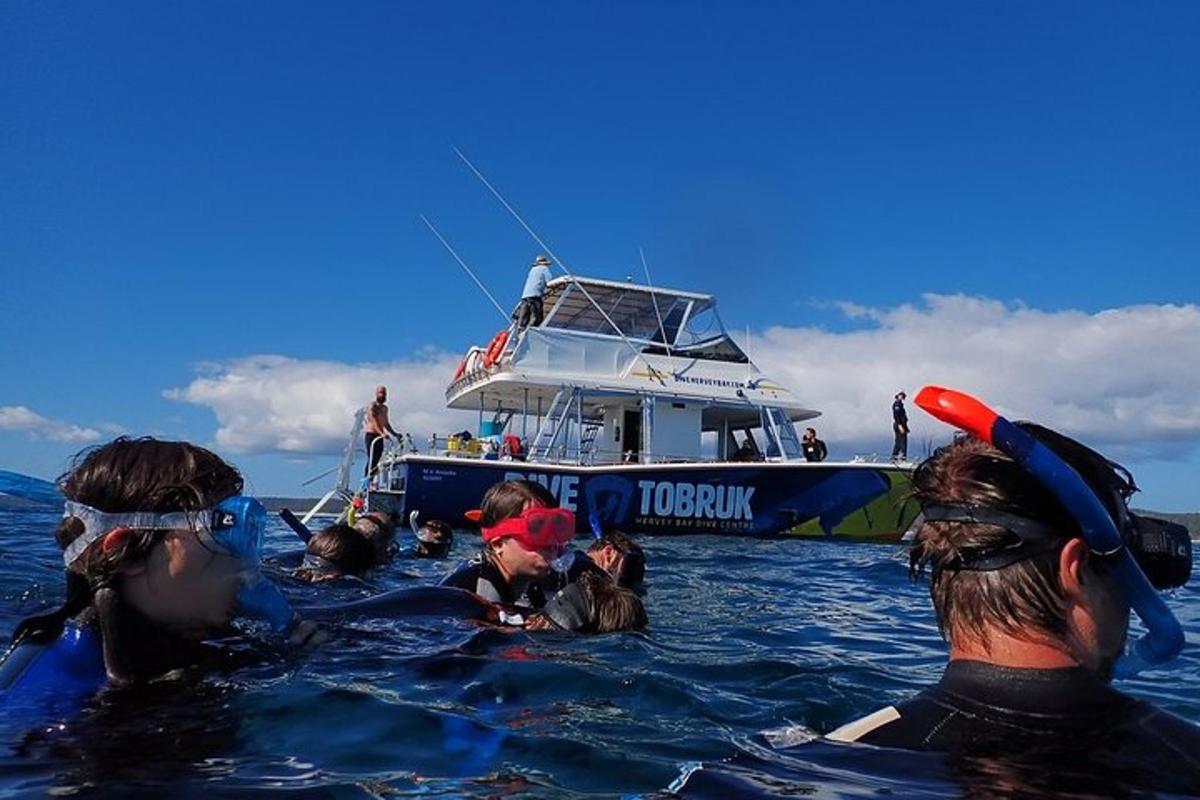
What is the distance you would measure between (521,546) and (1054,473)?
3.22 meters

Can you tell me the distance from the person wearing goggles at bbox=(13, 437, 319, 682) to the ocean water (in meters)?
0.18

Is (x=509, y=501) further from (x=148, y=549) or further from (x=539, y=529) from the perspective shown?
(x=148, y=549)

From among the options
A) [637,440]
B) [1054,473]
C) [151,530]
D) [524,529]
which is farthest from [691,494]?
[1054,473]

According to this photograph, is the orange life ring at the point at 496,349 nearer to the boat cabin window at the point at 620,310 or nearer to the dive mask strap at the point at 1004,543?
the boat cabin window at the point at 620,310

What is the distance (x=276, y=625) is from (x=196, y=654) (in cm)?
51

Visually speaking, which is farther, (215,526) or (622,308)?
(622,308)

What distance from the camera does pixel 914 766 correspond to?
1.86 metres

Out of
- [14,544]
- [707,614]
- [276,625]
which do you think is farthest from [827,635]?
[14,544]

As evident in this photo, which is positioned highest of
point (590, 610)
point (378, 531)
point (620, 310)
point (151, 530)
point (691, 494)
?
point (620, 310)

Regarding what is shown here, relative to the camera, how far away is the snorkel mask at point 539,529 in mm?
4488

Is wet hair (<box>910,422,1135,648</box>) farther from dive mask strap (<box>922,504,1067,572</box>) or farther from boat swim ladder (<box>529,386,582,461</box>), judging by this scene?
boat swim ladder (<box>529,386,582,461</box>)

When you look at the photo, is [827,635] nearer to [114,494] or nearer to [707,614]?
[707,614]

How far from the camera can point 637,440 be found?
19.1m

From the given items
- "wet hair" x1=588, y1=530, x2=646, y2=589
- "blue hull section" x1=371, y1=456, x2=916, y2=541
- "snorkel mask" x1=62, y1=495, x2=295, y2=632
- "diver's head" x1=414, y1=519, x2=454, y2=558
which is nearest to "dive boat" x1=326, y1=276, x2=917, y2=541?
"blue hull section" x1=371, y1=456, x2=916, y2=541
